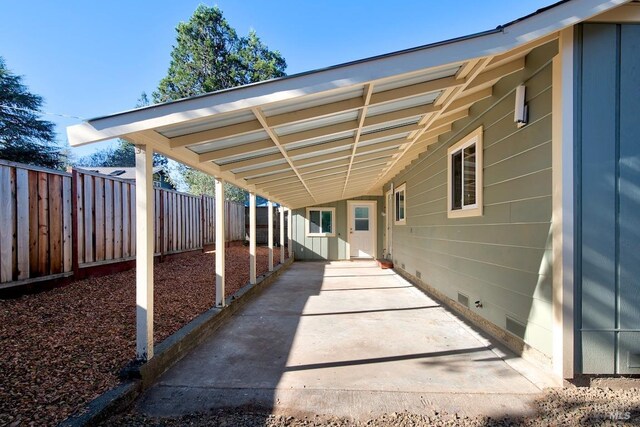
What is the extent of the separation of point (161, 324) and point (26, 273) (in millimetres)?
2129

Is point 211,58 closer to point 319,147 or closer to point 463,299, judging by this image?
point 319,147

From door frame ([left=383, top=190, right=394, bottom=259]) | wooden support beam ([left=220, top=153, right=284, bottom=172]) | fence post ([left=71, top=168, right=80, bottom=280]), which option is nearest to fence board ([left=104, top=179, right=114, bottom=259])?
fence post ([left=71, top=168, right=80, bottom=280])

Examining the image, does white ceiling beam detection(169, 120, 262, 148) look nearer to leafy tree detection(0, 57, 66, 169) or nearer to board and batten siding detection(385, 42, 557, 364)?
board and batten siding detection(385, 42, 557, 364)

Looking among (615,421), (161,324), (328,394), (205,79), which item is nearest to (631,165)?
(615,421)

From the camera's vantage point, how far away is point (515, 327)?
10.5ft

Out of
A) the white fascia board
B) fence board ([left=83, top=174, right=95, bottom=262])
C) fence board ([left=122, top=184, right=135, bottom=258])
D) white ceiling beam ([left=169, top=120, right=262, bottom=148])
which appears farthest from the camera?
fence board ([left=122, top=184, right=135, bottom=258])

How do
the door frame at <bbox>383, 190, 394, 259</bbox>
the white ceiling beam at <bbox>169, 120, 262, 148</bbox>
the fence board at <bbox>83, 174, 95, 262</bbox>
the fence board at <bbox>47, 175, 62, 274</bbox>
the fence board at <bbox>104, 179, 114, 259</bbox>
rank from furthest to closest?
1. the door frame at <bbox>383, 190, 394, 259</bbox>
2. the fence board at <bbox>104, 179, 114, 259</bbox>
3. the fence board at <bbox>83, 174, 95, 262</bbox>
4. the fence board at <bbox>47, 175, 62, 274</bbox>
5. the white ceiling beam at <bbox>169, 120, 262, 148</bbox>

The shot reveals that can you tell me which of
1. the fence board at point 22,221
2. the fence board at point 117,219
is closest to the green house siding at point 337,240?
the fence board at point 117,219

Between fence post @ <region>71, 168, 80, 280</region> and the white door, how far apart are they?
8.39m

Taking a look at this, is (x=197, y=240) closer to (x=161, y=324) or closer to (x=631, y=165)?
(x=161, y=324)

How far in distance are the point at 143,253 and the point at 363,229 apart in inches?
390

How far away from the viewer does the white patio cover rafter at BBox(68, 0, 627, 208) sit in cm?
228

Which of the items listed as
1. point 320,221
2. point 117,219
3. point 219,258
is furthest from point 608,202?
point 320,221

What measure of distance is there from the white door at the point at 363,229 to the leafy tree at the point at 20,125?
20.8 m
